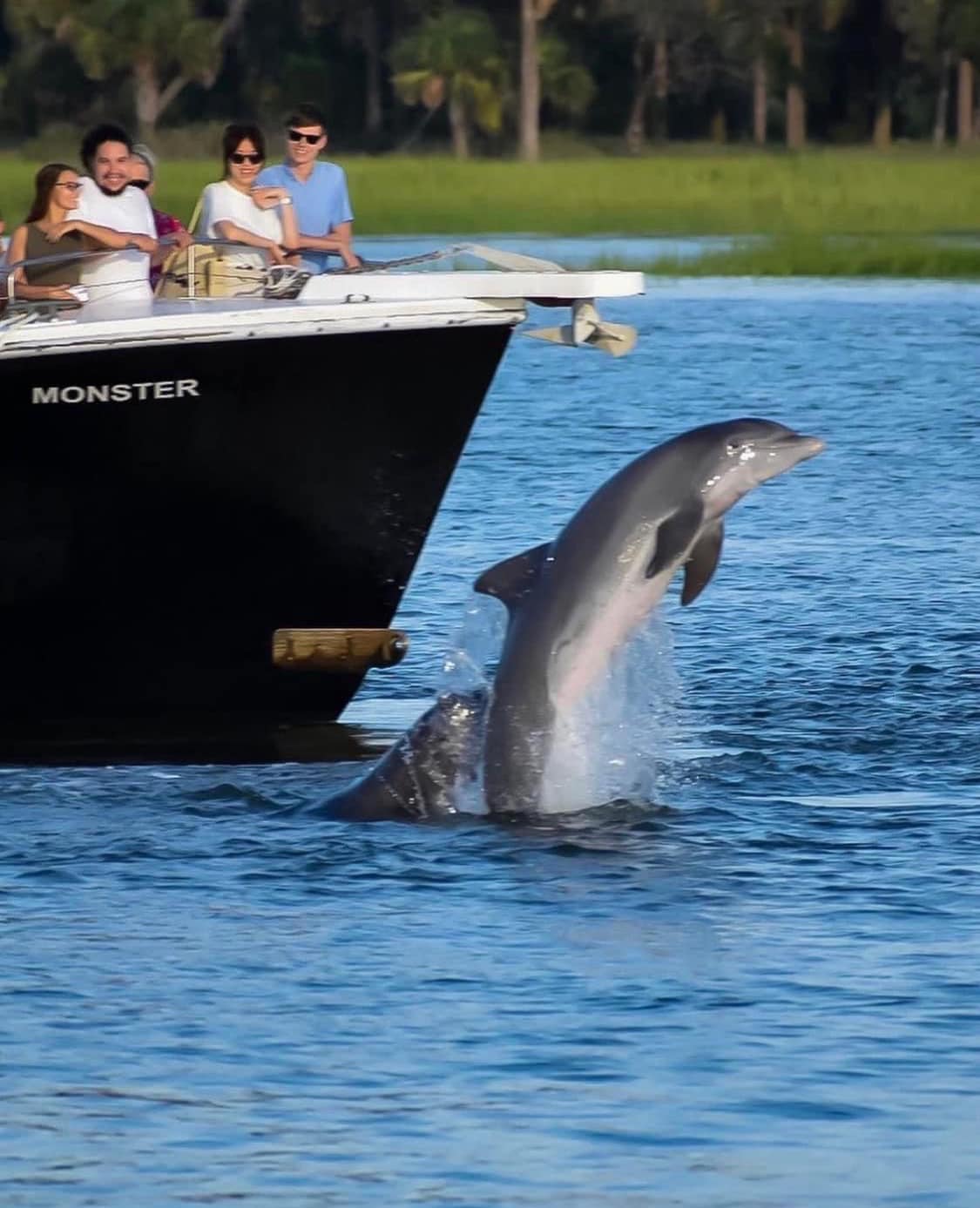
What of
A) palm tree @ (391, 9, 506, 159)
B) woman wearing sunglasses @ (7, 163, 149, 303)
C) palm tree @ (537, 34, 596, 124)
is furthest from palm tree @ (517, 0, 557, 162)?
woman wearing sunglasses @ (7, 163, 149, 303)

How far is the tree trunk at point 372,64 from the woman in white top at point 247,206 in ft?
226

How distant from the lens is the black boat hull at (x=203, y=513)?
1237 centimetres

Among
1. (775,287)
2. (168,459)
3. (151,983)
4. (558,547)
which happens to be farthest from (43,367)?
(775,287)

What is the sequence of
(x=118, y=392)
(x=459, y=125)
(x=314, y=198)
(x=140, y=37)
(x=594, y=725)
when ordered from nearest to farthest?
(x=594, y=725)
(x=118, y=392)
(x=314, y=198)
(x=140, y=37)
(x=459, y=125)

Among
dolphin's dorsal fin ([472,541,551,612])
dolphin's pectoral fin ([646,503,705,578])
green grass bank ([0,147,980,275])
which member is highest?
dolphin's pectoral fin ([646,503,705,578])

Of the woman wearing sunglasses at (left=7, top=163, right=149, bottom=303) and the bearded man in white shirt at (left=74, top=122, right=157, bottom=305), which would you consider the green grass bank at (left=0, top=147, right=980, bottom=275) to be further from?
the woman wearing sunglasses at (left=7, top=163, right=149, bottom=303)

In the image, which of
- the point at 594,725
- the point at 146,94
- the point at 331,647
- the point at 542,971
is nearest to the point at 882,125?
the point at 146,94

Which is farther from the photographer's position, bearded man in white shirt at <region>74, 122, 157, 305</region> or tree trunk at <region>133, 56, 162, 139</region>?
tree trunk at <region>133, 56, 162, 139</region>

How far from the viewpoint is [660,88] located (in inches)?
3241

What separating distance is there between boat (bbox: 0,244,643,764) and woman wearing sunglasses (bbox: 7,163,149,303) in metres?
0.10

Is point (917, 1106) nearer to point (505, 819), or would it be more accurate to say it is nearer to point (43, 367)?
point (505, 819)

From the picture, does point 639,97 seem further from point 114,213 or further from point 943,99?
point 114,213

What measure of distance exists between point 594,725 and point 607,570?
0.64 meters

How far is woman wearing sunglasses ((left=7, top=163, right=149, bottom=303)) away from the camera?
12.2m
